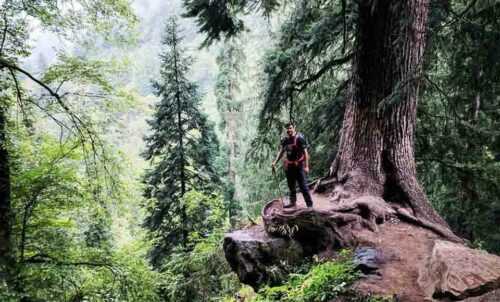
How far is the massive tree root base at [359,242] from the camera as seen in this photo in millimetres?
4543

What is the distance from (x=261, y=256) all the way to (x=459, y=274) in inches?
114

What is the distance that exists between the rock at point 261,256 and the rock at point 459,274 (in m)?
2.00

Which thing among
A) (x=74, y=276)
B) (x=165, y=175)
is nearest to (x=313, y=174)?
(x=74, y=276)

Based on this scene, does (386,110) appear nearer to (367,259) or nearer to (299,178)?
(299,178)

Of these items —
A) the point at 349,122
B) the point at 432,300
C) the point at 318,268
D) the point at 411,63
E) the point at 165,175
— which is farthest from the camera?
the point at 165,175

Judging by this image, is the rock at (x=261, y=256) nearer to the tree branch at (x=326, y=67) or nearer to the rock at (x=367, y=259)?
the rock at (x=367, y=259)

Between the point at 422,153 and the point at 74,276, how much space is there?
8285 mm

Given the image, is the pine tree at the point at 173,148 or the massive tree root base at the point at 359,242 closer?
the massive tree root base at the point at 359,242

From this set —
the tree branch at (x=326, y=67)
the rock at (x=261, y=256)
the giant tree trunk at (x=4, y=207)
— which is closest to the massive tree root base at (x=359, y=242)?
the rock at (x=261, y=256)

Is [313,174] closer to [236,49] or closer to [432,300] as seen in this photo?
[432,300]

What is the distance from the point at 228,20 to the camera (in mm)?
7207

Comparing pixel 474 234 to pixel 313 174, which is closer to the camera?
pixel 313 174

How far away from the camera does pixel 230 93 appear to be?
1034 inches

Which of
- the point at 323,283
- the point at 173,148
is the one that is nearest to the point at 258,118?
the point at 323,283
